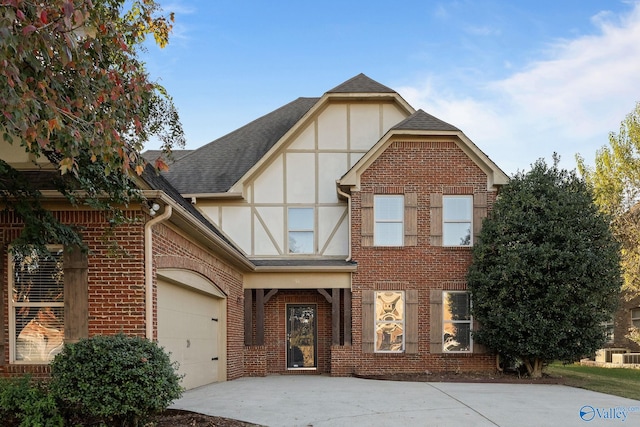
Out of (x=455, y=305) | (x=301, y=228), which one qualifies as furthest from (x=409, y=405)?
(x=301, y=228)

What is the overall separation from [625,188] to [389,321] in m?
12.6

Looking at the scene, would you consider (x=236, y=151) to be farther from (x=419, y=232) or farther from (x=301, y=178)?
(x=419, y=232)

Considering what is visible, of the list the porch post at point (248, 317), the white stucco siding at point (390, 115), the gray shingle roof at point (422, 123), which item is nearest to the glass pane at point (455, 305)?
the gray shingle roof at point (422, 123)

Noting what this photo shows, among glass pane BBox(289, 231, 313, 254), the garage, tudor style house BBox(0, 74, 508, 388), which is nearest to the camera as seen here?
the garage

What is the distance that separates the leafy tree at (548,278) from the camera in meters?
13.9

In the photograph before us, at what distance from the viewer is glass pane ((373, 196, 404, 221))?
1588 cm

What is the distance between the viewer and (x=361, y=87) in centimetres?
1680

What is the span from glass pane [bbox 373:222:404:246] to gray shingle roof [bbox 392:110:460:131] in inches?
109

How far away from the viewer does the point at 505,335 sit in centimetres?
1428

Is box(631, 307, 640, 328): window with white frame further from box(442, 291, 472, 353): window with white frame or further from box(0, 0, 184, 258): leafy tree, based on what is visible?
box(0, 0, 184, 258): leafy tree

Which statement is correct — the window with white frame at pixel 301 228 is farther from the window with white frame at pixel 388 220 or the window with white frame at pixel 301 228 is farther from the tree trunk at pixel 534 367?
the tree trunk at pixel 534 367

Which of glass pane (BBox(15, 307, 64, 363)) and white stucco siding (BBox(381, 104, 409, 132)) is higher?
white stucco siding (BBox(381, 104, 409, 132))

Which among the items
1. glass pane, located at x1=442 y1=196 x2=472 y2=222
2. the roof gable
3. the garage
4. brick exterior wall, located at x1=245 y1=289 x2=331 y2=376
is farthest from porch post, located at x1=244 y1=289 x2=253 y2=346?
glass pane, located at x1=442 y1=196 x2=472 y2=222

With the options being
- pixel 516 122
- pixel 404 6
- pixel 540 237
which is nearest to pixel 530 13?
pixel 404 6
